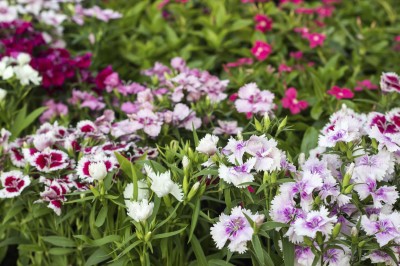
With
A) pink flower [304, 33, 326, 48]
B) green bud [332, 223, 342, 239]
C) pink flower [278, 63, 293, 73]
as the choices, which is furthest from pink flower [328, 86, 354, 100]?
green bud [332, 223, 342, 239]

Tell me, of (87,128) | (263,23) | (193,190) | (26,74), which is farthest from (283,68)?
(193,190)

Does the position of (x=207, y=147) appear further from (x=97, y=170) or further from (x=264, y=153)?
(x=97, y=170)

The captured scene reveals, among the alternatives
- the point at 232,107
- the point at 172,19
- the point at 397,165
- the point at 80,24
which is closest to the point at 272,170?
the point at 397,165

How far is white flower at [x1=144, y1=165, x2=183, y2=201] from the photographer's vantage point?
195 cm

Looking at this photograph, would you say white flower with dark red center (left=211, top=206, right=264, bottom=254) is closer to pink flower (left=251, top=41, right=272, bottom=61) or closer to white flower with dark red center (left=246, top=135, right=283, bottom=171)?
white flower with dark red center (left=246, top=135, right=283, bottom=171)

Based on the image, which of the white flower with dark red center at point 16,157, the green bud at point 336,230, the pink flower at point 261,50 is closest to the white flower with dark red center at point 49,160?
the white flower with dark red center at point 16,157

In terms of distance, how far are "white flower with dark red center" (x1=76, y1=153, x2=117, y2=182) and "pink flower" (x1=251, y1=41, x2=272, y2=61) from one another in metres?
1.42

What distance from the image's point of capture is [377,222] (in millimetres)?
1916

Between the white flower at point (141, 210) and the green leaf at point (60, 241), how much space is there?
485mm

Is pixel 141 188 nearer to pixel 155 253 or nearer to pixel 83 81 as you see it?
pixel 155 253

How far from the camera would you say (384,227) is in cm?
190

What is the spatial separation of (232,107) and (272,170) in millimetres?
1029

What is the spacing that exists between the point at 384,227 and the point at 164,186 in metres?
0.73

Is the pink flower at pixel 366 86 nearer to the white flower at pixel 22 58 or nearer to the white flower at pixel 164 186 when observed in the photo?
the white flower at pixel 164 186
